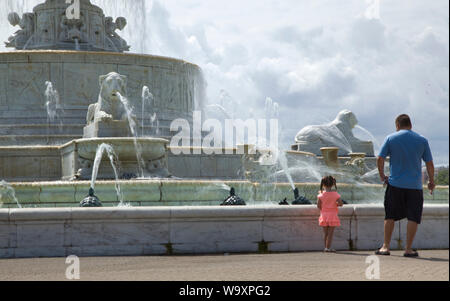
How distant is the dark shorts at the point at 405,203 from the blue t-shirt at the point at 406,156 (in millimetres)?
57

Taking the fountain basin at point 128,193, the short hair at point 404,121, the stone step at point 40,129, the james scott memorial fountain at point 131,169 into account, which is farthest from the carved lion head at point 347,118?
the short hair at point 404,121

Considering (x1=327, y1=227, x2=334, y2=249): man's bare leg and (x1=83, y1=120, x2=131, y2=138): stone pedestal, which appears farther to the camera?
(x1=83, y1=120, x2=131, y2=138): stone pedestal

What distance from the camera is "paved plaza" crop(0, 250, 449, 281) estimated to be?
5891mm

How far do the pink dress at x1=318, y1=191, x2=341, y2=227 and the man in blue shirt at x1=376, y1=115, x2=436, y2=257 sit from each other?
0.85 metres

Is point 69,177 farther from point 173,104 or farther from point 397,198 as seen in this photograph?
point 397,198

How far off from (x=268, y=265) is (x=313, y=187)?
8.01 m

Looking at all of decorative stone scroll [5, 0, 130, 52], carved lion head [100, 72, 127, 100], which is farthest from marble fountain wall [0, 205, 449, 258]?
decorative stone scroll [5, 0, 130, 52]

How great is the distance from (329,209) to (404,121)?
4.63 feet

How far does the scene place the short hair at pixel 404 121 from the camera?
7184mm

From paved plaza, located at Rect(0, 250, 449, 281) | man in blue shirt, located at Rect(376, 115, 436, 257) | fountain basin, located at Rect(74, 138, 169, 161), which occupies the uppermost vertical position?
fountain basin, located at Rect(74, 138, 169, 161)

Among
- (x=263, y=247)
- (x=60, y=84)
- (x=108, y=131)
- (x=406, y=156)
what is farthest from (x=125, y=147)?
(x=406, y=156)

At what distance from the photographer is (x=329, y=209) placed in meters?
7.93

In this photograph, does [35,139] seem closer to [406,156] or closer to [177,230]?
[177,230]

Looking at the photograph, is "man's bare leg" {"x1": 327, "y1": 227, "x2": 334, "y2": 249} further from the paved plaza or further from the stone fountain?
the stone fountain
